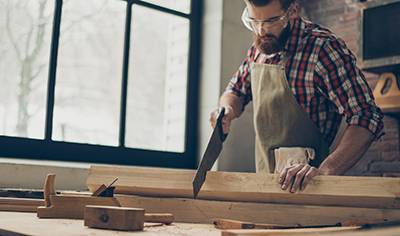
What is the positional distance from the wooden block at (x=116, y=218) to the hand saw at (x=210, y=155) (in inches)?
13.2

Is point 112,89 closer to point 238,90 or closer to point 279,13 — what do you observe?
point 238,90

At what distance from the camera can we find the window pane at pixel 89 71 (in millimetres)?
2502

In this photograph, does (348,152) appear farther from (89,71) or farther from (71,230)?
(89,71)

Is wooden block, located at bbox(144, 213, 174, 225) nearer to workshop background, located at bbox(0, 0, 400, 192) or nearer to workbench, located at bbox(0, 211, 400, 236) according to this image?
workbench, located at bbox(0, 211, 400, 236)

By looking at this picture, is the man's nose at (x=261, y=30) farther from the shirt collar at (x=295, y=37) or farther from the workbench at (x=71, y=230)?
the workbench at (x=71, y=230)

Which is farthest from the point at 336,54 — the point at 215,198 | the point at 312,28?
the point at 215,198

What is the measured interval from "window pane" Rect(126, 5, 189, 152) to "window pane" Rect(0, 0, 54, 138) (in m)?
0.66

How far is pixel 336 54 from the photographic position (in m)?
1.67

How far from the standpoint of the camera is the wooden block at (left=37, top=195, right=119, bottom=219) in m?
1.05

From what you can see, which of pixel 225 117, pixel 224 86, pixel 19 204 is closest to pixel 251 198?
pixel 225 117

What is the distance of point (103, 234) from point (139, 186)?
16.2 inches

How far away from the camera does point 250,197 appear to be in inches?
47.8

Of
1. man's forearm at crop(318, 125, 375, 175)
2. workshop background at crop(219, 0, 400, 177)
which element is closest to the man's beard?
man's forearm at crop(318, 125, 375, 175)

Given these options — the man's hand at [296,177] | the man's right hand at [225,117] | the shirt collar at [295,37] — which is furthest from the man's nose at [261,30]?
the man's hand at [296,177]
